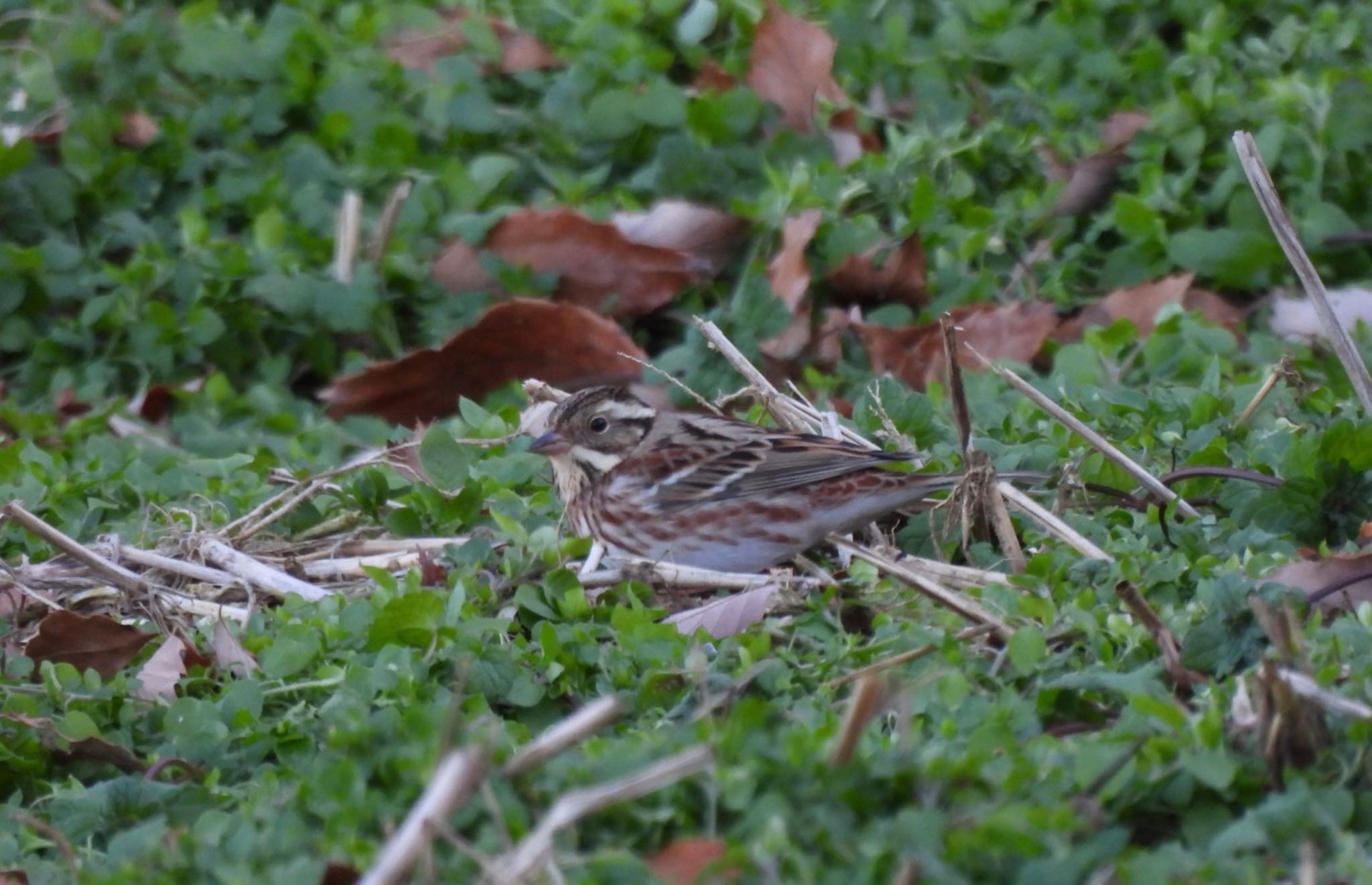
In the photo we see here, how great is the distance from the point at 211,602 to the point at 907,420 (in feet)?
6.36

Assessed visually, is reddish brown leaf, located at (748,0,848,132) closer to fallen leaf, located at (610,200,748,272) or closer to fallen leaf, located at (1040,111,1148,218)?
fallen leaf, located at (610,200,748,272)

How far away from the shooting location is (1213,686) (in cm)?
386

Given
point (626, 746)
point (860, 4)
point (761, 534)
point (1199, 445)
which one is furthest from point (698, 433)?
point (860, 4)

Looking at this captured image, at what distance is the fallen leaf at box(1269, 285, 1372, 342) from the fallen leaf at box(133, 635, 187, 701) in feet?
12.7

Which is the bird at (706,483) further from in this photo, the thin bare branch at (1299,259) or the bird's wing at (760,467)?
the thin bare branch at (1299,259)

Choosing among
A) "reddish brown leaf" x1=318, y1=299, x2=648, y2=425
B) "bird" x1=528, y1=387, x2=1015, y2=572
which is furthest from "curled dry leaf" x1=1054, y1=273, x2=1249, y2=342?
"bird" x1=528, y1=387, x2=1015, y2=572

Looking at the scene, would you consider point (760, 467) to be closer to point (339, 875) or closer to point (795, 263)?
point (795, 263)

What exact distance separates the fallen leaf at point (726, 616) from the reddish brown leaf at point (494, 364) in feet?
8.29

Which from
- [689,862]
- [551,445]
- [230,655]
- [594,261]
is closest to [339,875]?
[689,862]

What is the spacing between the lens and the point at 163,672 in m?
4.66

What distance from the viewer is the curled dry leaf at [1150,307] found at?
22.9 feet

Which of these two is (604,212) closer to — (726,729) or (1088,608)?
(1088,608)

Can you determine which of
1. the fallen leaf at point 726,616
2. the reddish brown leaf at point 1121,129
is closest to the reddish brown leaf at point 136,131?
the reddish brown leaf at point 1121,129

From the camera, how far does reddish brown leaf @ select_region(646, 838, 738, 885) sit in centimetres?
310
